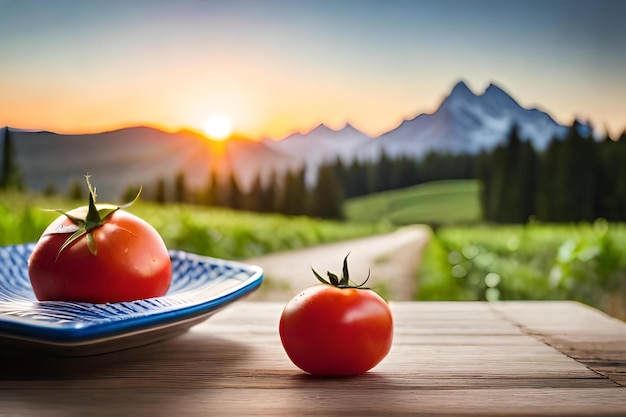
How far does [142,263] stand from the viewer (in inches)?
32.7

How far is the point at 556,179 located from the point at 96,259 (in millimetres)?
2187

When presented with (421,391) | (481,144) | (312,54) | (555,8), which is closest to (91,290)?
(421,391)

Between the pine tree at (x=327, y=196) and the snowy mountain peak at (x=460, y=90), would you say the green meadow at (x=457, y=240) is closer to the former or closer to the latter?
the pine tree at (x=327, y=196)

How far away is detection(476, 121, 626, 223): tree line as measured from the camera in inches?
105

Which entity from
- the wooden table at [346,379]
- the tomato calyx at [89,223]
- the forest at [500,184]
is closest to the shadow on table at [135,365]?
the wooden table at [346,379]

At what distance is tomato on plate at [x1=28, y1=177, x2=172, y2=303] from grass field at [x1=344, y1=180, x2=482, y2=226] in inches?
72.7

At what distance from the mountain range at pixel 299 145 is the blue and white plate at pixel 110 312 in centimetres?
167

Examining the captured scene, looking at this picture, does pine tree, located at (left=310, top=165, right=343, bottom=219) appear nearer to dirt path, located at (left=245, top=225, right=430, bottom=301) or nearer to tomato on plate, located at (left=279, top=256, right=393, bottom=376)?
dirt path, located at (left=245, top=225, right=430, bottom=301)

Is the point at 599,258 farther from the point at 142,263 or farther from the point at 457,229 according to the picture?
the point at 142,263

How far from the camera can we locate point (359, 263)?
2.65 metres

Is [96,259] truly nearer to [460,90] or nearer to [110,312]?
[110,312]

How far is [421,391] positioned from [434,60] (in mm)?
2118

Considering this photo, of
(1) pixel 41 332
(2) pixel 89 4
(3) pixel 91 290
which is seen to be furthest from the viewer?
(2) pixel 89 4

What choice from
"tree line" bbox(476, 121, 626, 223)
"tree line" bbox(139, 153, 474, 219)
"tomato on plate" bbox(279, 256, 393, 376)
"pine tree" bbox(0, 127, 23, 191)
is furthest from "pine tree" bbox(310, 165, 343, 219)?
"tomato on plate" bbox(279, 256, 393, 376)
